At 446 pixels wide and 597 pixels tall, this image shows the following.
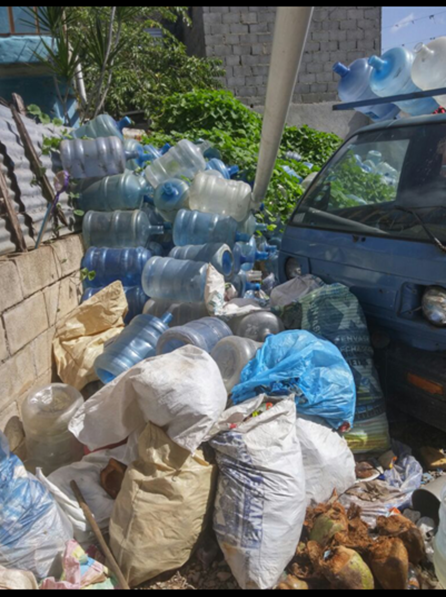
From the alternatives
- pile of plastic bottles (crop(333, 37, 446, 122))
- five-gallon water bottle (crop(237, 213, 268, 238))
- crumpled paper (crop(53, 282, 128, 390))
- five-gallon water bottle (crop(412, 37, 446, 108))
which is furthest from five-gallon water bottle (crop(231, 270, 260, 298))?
five-gallon water bottle (crop(412, 37, 446, 108))

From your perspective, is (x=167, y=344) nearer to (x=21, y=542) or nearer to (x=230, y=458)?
(x=230, y=458)

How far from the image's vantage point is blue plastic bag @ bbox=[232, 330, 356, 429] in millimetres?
2678

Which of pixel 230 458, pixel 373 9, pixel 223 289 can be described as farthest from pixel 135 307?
pixel 373 9

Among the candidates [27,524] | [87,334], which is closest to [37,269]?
[87,334]

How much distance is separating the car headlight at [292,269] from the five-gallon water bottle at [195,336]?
0.66 meters

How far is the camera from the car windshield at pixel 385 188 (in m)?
2.91

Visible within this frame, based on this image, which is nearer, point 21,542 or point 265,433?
point 21,542

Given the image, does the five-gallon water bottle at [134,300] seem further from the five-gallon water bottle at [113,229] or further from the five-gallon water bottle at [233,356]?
the five-gallon water bottle at [233,356]

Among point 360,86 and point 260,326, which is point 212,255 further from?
A: point 360,86

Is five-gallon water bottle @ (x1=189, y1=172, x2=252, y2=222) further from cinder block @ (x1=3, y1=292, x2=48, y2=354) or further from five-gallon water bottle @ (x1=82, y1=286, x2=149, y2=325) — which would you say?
cinder block @ (x1=3, y1=292, x2=48, y2=354)

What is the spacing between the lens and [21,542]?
6.97ft

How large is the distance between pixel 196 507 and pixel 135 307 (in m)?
2.46

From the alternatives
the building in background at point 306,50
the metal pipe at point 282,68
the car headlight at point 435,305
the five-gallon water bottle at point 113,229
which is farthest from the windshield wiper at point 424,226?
the building in background at point 306,50

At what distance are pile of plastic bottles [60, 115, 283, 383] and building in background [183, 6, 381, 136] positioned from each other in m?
6.33
